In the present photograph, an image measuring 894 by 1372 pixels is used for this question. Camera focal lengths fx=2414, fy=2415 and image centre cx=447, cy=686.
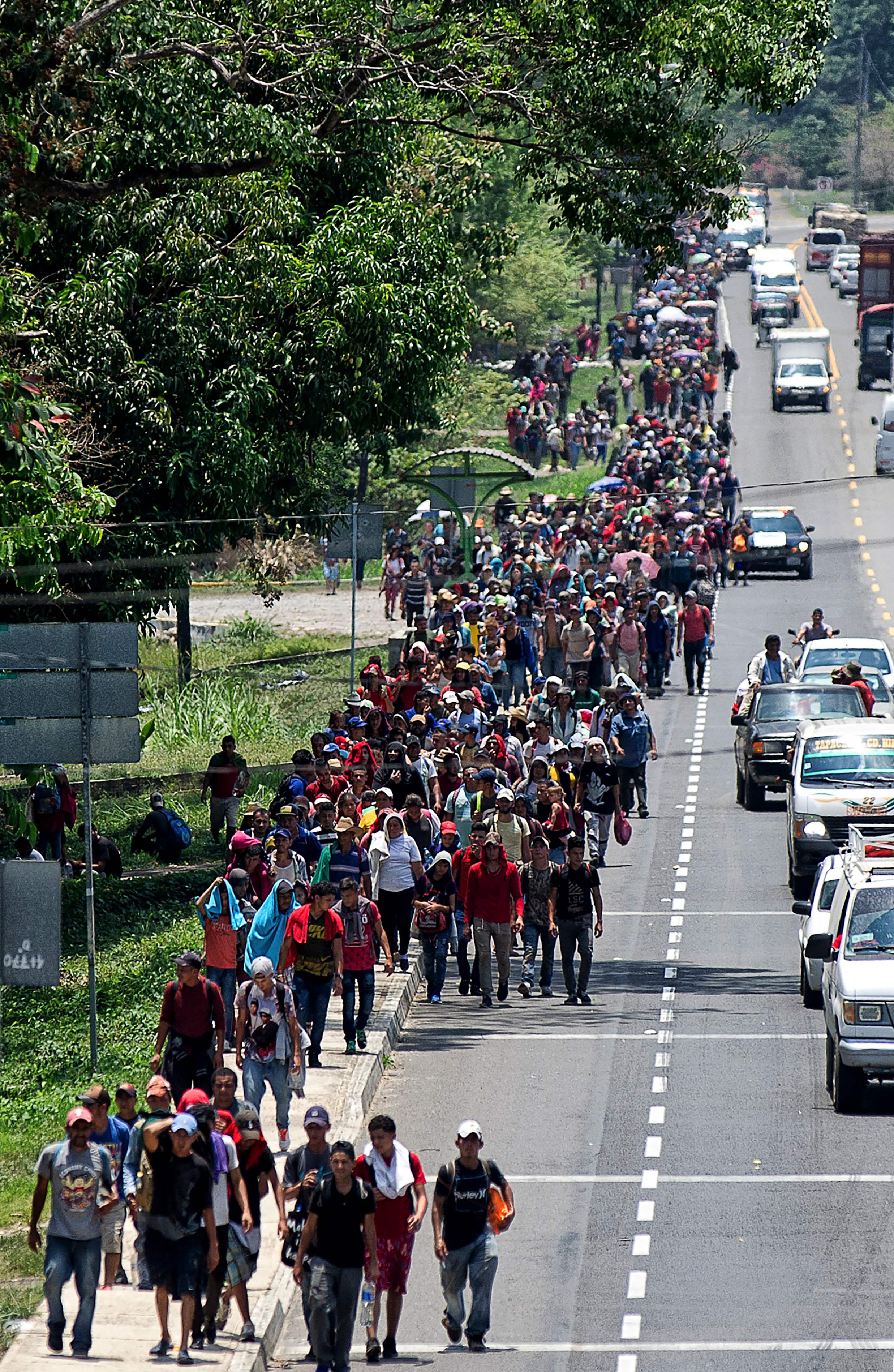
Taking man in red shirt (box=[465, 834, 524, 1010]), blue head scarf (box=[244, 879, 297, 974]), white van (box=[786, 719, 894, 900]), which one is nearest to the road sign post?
blue head scarf (box=[244, 879, 297, 974])

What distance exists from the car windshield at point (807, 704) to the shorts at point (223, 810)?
651 centimetres

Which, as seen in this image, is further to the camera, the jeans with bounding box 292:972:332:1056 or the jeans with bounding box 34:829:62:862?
the jeans with bounding box 34:829:62:862

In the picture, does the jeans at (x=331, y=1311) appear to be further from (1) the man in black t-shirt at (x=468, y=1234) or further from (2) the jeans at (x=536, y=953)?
(2) the jeans at (x=536, y=953)

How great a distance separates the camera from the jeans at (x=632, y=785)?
93.2 ft

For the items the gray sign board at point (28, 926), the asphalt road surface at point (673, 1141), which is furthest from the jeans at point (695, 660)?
the gray sign board at point (28, 926)

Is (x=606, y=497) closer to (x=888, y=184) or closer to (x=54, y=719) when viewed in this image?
(x=54, y=719)

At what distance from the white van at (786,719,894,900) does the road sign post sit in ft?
29.8

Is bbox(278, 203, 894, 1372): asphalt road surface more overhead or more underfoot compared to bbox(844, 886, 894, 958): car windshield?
more underfoot

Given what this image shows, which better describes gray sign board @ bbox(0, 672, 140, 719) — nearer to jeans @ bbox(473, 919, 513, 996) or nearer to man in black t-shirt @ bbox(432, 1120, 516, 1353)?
man in black t-shirt @ bbox(432, 1120, 516, 1353)

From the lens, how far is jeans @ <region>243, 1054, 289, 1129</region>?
1548cm

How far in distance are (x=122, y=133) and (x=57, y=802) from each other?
22.7ft

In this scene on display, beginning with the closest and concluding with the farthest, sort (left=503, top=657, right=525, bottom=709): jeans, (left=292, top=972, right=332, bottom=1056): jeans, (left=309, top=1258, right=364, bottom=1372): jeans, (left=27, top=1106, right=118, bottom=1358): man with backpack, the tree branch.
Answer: (left=309, top=1258, right=364, bottom=1372): jeans → (left=27, top=1106, right=118, bottom=1358): man with backpack → (left=292, top=972, right=332, bottom=1056): jeans → the tree branch → (left=503, top=657, right=525, bottom=709): jeans

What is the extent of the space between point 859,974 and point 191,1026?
4642 mm

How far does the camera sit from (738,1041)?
19.0 metres
